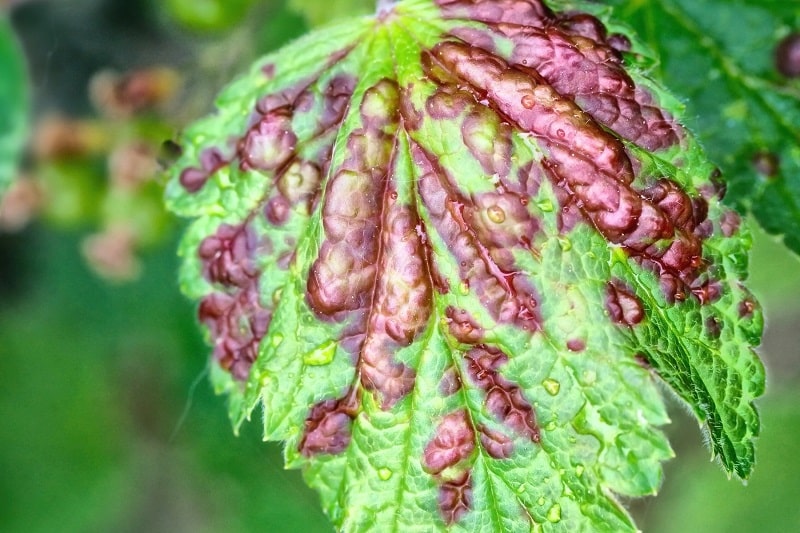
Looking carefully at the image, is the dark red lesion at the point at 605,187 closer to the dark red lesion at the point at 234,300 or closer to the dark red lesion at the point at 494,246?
the dark red lesion at the point at 494,246

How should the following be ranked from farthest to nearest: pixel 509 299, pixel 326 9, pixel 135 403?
1. pixel 135 403
2. pixel 326 9
3. pixel 509 299

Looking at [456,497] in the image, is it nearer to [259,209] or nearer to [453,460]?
[453,460]

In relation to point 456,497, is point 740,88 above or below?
above

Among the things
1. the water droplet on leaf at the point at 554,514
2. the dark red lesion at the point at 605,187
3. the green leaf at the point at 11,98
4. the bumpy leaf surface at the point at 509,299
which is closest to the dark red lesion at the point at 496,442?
the bumpy leaf surface at the point at 509,299

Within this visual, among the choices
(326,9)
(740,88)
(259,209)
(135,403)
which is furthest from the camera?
(135,403)

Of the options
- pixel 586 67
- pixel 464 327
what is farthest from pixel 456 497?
pixel 586 67

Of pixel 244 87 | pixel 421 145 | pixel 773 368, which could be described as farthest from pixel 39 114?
pixel 773 368
